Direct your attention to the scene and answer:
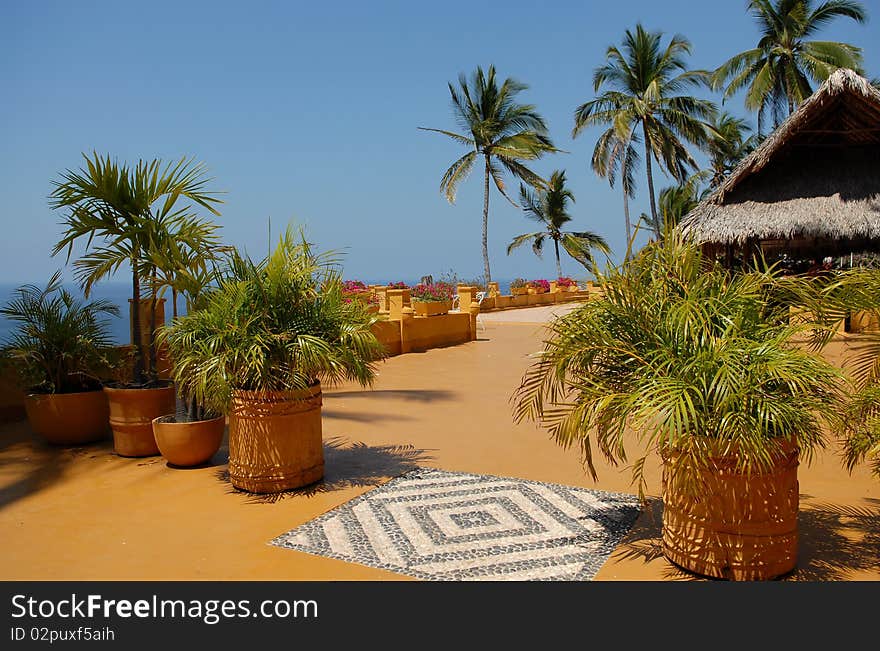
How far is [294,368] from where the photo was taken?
468cm

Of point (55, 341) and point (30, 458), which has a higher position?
point (55, 341)

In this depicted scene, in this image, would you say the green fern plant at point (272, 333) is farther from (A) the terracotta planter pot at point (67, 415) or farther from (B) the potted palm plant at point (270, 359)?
(A) the terracotta planter pot at point (67, 415)

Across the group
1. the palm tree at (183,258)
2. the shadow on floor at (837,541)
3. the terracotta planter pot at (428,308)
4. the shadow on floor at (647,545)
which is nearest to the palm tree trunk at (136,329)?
the palm tree at (183,258)

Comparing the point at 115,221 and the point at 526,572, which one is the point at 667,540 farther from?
the point at 115,221

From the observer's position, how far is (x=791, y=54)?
71.4 feet

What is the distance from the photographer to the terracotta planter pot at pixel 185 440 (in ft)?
16.7

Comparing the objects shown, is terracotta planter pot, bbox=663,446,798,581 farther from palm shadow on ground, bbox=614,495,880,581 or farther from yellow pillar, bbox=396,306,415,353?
yellow pillar, bbox=396,306,415,353

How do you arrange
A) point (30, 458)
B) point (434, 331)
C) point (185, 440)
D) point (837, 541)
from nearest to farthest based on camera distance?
point (837, 541) < point (185, 440) < point (30, 458) < point (434, 331)

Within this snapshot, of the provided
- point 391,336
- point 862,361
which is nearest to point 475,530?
point 862,361

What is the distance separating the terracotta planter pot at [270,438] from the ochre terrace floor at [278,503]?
0.14m

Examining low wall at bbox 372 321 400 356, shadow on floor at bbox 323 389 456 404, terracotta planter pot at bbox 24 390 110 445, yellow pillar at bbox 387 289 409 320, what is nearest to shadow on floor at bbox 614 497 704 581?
shadow on floor at bbox 323 389 456 404

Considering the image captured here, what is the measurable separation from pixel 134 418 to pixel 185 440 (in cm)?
68

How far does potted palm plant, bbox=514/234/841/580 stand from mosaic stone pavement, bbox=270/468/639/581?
63 cm

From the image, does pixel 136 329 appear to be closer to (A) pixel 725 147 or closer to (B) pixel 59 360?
(B) pixel 59 360
